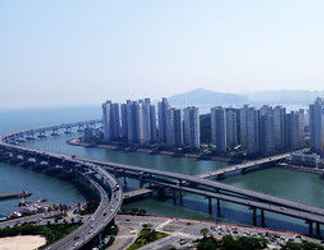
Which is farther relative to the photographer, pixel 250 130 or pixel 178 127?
pixel 178 127

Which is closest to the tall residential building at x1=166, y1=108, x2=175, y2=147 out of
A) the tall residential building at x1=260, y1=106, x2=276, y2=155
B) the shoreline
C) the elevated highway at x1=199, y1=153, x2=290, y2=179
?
the shoreline

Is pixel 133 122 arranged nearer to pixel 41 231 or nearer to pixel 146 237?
pixel 41 231

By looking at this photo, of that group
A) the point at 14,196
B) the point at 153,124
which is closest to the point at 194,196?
the point at 14,196

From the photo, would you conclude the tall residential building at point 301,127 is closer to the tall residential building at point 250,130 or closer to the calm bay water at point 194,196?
the tall residential building at point 250,130

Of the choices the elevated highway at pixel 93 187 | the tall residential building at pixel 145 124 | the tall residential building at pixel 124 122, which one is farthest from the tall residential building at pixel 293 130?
the tall residential building at pixel 124 122

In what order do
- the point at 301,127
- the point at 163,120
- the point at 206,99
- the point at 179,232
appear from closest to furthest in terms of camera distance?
1. the point at 179,232
2. the point at 301,127
3. the point at 163,120
4. the point at 206,99

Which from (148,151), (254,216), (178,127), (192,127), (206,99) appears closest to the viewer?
(254,216)

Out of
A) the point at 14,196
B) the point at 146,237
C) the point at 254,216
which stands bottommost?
the point at 14,196
